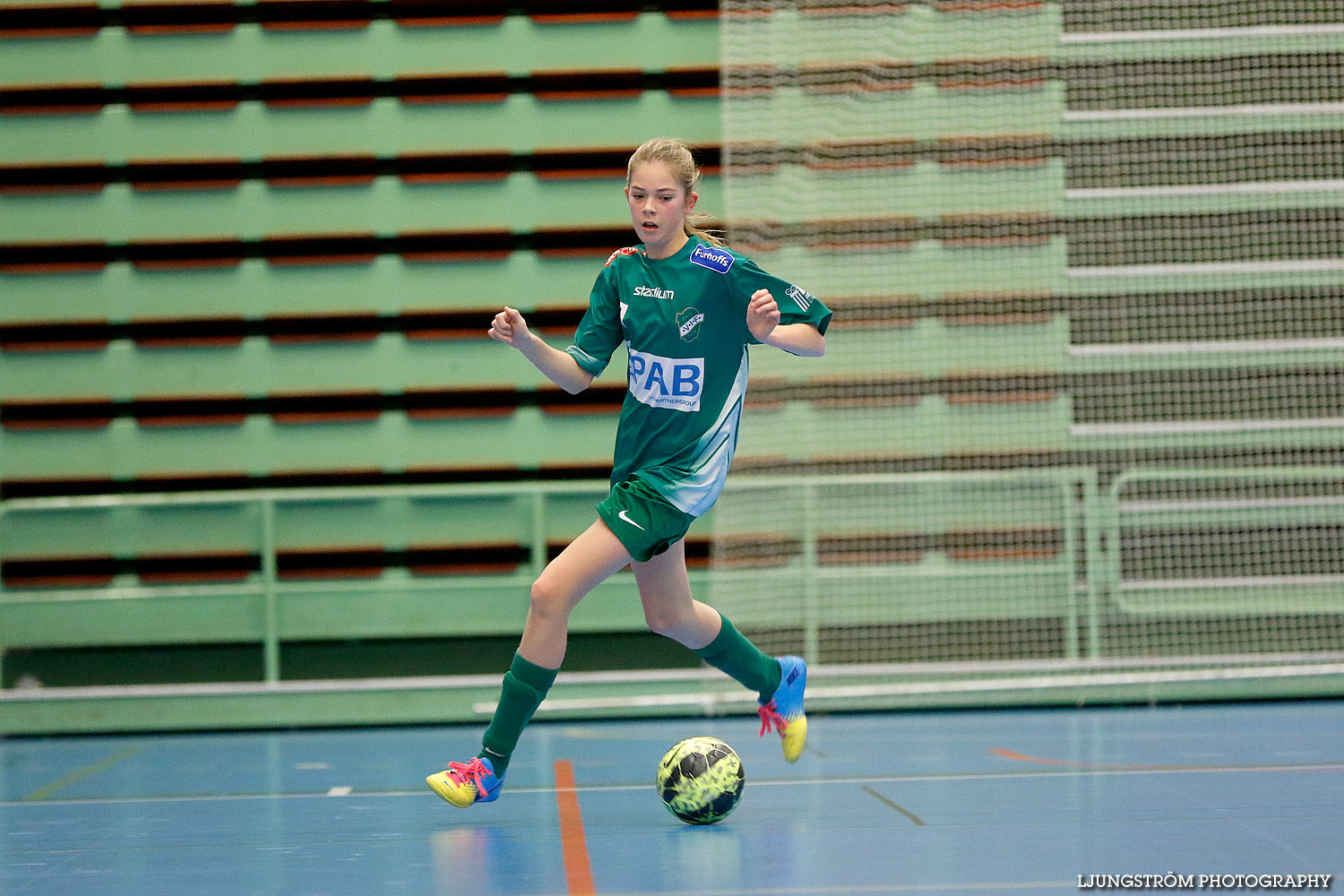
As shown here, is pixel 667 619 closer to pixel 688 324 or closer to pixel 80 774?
pixel 688 324

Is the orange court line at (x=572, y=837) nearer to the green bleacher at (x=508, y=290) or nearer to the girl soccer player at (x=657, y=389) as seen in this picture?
the girl soccer player at (x=657, y=389)

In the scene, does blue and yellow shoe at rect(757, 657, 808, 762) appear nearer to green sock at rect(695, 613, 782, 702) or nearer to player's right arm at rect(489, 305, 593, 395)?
green sock at rect(695, 613, 782, 702)

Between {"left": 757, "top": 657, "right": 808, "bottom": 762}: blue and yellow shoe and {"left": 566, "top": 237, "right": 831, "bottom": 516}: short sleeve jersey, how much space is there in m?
0.66

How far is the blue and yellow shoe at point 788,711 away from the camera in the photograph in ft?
12.5

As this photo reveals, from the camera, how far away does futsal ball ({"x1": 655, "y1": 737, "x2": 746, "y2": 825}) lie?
3271mm

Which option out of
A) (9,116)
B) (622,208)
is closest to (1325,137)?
(622,208)

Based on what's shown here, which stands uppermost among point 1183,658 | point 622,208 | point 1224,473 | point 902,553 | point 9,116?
point 9,116

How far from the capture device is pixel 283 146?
671 cm

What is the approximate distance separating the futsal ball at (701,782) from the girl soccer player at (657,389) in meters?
0.38

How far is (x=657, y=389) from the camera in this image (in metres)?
3.47

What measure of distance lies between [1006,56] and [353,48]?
331 cm

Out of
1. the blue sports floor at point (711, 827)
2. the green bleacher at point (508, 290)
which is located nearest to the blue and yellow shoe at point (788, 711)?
the blue sports floor at point (711, 827)

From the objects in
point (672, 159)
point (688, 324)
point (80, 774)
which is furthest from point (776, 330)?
point (80, 774)

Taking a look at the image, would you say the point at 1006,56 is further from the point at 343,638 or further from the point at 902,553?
the point at 343,638
